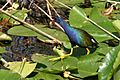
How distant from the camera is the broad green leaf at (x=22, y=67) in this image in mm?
1133

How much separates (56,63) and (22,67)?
4.7 inches

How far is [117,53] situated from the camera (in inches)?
39.8

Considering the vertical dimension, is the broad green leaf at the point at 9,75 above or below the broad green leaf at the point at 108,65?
below

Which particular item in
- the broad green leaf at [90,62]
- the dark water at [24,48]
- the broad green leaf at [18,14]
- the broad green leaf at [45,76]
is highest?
the broad green leaf at [18,14]

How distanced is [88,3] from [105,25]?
480mm

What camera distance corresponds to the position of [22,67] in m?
1.16

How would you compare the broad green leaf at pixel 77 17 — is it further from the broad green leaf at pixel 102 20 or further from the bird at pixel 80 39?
the bird at pixel 80 39

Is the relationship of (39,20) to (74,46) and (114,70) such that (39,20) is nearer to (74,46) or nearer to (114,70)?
(74,46)

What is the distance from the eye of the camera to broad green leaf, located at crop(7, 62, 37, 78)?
113cm

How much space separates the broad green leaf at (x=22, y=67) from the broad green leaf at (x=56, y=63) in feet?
0.13

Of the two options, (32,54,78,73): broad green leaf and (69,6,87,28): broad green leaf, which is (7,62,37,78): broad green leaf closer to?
(32,54,78,73): broad green leaf

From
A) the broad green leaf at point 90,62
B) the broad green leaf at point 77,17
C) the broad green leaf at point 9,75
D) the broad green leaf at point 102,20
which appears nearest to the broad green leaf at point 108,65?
the broad green leaf at point 90,62

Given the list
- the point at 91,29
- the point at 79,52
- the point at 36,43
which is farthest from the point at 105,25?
the point at 36,43

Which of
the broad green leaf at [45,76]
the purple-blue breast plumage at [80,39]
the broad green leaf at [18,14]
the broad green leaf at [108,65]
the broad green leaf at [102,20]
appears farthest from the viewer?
the broad green leaf at [18,14]
